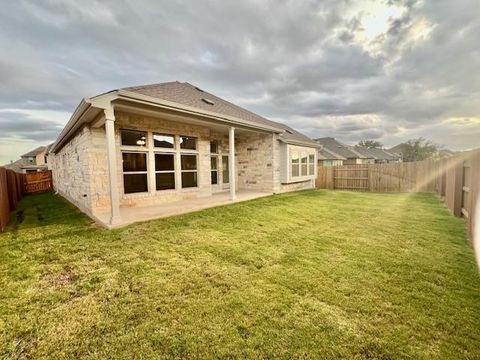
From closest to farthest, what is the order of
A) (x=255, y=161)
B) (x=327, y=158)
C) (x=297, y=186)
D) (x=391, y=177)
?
(x=255, y=161), (x=297, y=186), (x=391, y=177), (x=327, y=158)

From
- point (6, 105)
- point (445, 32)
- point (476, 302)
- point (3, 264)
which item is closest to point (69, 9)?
point (3, 264)

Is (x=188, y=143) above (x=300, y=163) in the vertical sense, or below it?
above

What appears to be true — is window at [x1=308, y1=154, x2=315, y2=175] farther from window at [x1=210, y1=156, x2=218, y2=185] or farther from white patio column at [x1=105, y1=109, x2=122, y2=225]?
white patio column at [x1=105, y1=109, x2=122, y2=225]

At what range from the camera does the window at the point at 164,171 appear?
24.2ft

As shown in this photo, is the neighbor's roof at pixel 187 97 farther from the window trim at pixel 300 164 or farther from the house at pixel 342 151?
the house at pixel 342 151

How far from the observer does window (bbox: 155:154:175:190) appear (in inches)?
291

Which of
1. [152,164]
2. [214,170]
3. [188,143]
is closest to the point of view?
[152,164]

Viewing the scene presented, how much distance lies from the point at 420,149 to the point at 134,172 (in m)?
48.2

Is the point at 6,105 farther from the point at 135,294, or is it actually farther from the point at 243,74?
the point at 135,294

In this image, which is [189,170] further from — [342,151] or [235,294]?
[342,151]

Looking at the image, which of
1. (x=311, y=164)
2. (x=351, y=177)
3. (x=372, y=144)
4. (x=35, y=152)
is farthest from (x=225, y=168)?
(x=372, y=144)

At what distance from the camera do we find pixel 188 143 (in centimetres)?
827

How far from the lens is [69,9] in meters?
6.56

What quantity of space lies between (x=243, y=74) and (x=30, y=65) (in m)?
10.6
